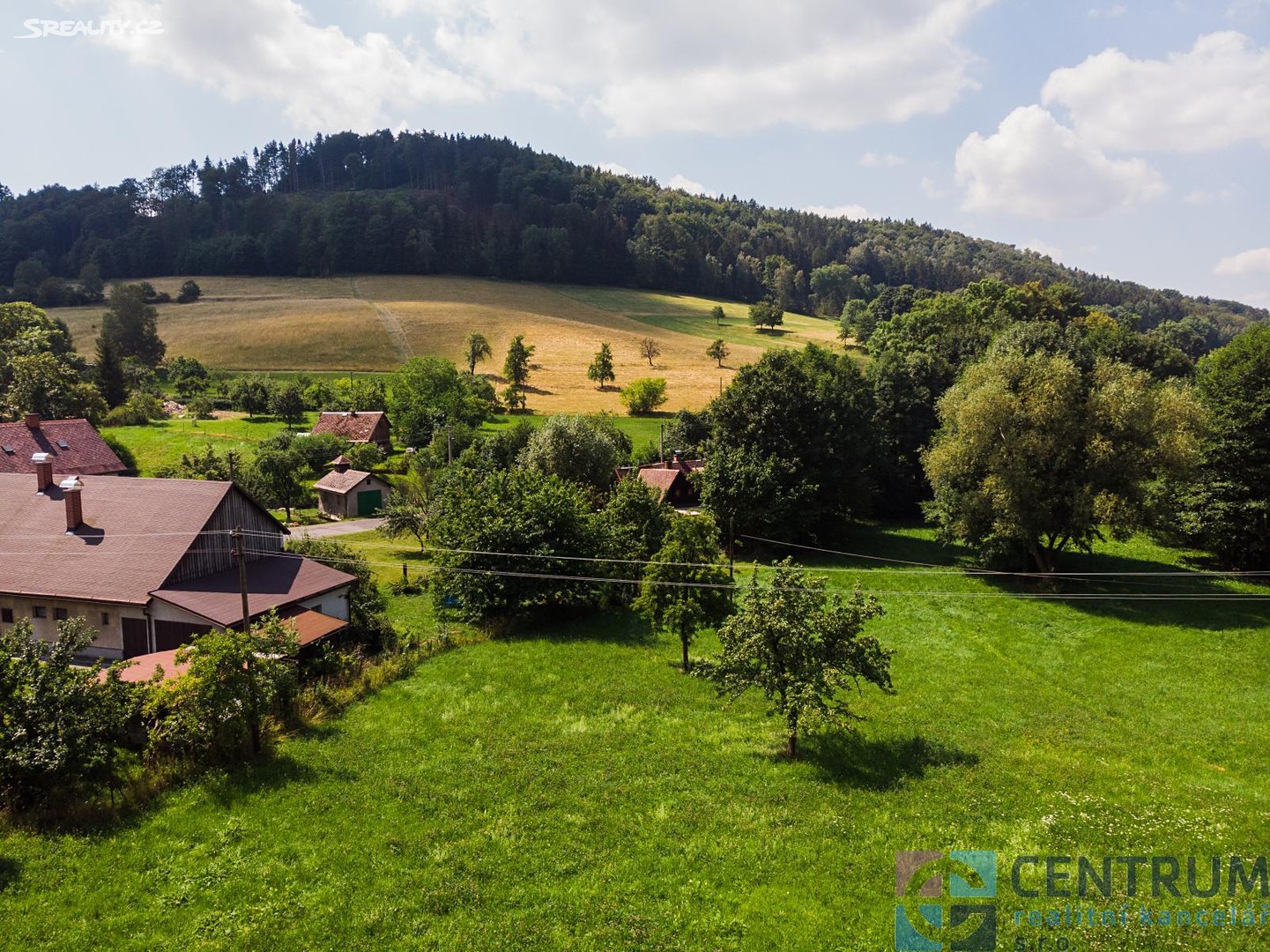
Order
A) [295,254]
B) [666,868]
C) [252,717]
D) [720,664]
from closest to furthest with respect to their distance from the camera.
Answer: [666,868] → [252,717] → [720,664] → [295,254]

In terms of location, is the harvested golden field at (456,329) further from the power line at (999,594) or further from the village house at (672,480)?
the power line at (999,594)

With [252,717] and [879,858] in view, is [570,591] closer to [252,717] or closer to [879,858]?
A: [252,717]

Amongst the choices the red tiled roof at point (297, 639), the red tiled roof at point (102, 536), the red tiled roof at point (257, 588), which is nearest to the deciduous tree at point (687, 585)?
the red tiled roof at point (297, 639)

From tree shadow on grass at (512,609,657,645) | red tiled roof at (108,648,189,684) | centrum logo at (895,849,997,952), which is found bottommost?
tree shadow on grass at (512,609,657,645)

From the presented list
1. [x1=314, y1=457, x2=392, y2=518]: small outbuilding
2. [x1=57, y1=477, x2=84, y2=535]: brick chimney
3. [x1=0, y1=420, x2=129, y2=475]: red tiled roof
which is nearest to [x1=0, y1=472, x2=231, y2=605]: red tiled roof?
[x1=57, y1=477, x2=84, y2=535]: brick chimney

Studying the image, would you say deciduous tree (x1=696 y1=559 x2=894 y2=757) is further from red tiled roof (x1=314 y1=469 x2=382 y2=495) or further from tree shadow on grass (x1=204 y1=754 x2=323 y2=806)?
red tiled roof (x1=314 y1=469 x2=382 y2=495)

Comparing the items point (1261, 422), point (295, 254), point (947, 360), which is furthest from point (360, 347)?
point (1261, 422)

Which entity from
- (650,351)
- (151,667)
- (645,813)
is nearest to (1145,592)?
(645,813)
